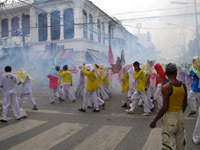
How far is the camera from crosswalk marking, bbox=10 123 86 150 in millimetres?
3994

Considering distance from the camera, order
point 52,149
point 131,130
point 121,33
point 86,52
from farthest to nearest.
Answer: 1. point 121,33
2. point 86,52
3. point 131,130
4. point 52,149

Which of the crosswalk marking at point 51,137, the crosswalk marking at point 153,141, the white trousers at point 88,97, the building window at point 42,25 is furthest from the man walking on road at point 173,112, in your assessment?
the building window at point 42,25

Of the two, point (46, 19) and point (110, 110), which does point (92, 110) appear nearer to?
point (110, 110)

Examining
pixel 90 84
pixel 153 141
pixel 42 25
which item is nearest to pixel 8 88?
pixel 90 84

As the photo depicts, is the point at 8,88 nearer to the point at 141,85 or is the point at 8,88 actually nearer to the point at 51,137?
the point at 51,137

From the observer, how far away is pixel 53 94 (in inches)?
357

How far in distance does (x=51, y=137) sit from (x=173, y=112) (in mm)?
2798

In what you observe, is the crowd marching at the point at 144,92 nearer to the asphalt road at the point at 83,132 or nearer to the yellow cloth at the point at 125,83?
the yellow cloth at the point at 125,83

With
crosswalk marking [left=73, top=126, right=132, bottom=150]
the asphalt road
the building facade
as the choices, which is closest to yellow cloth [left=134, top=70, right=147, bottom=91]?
the asphalt road

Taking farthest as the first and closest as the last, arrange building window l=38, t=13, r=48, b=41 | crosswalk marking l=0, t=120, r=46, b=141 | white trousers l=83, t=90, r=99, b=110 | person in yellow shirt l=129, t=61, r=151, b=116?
building window l=38, t=13, r=48, b=41
white trousers l=83, t=90, r=99, b=110
person in yellow shirt l=129, t=61, r=151, b=116
crosswalk marking l=0, t=120, r=46, b=141

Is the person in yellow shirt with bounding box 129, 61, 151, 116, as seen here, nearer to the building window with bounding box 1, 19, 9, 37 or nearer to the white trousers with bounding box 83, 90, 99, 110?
the white trousers with bounding box 83, 90, 99, 110

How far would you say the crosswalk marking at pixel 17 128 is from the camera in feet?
15.7

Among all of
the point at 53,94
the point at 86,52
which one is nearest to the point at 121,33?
the point at 86,52

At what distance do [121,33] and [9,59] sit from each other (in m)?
13.1
